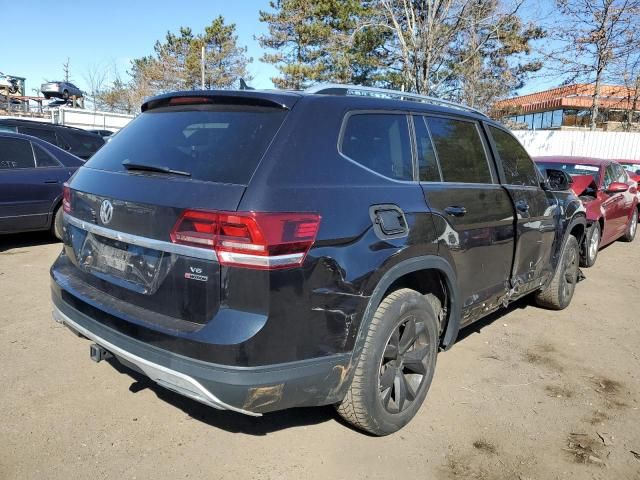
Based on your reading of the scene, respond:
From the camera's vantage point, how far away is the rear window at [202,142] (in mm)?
2395

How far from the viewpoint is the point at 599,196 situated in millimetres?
7578

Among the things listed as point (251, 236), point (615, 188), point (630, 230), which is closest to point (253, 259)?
point (251, 236)

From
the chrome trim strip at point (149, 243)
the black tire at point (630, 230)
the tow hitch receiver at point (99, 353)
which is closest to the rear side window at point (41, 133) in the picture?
the chrome trim strip at point (149, 243)

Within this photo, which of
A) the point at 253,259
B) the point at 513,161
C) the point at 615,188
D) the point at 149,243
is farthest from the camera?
the point at 615,188

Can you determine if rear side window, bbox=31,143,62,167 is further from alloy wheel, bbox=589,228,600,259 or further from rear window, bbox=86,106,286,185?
alloy wheel, bbox=589,228,600,259

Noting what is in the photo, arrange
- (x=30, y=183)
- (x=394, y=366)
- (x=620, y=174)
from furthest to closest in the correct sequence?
(x=620, y=174) < (x=30, y=183) < (x=394, y=366)

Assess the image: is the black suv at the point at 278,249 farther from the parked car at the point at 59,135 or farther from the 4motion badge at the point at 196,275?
the parked car at the point at 59,135

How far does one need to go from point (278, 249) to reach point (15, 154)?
640cm

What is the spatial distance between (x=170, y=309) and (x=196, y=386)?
1.22ft

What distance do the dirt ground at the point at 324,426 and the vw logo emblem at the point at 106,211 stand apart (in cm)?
120

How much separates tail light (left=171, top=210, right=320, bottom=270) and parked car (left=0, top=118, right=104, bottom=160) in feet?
23.9

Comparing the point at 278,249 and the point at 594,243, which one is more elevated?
the point at 278,249

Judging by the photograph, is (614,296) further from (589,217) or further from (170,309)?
(170,309)

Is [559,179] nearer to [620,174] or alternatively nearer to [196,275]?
[196,275]
